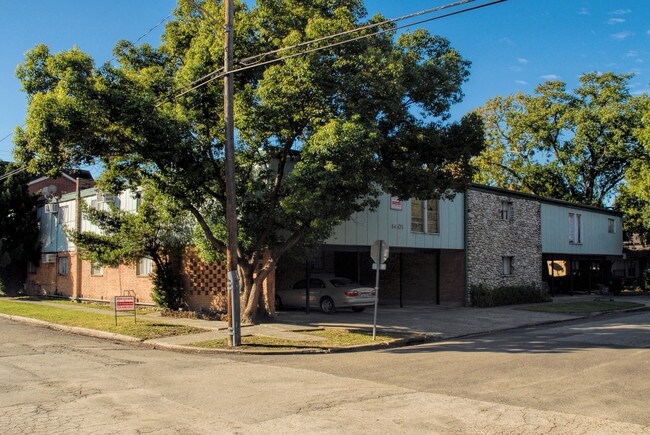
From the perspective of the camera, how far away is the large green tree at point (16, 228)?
31469mm

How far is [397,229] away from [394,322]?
594cm

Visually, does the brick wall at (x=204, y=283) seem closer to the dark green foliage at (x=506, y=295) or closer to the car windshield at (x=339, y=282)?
the car windshield at (x=339, y=282)

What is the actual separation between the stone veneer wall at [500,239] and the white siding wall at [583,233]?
131 centimetres

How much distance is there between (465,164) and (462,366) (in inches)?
314

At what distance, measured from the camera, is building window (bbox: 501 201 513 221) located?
29.2 metres

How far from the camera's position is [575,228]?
116 feet

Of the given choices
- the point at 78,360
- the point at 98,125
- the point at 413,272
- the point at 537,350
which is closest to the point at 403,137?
the point at 537,350

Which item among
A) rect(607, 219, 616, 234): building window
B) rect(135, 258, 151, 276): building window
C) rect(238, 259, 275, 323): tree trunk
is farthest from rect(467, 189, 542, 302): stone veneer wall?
rect(135, 258, 151, 276): building window

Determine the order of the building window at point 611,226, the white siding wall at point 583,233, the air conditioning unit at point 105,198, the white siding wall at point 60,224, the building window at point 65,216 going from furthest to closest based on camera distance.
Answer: the building window at point 611,226
the white siding wall at point 583,233
the building window at point 65,216
the white siding wall at point 60,224
the air conditioning unit at point 105,198

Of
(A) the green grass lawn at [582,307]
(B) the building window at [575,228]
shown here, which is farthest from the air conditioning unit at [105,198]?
(B) the building window at [575,228]

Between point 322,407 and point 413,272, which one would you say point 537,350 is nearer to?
point 322,407

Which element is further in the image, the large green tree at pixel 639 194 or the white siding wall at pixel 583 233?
the large green tree at pixel 639 194

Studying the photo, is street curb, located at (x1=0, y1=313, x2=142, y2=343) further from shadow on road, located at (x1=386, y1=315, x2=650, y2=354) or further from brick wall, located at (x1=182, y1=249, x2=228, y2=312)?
A: shadow on road, located at (x1=386, y1=315, x2=650, y2=354)

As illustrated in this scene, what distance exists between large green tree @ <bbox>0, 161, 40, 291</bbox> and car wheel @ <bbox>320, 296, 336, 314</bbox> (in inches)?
752
